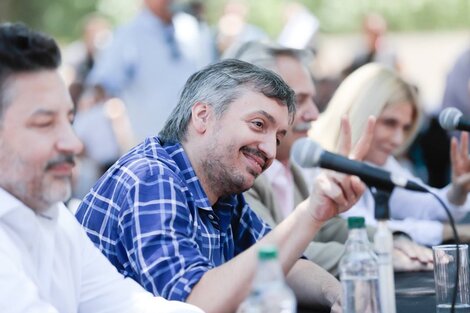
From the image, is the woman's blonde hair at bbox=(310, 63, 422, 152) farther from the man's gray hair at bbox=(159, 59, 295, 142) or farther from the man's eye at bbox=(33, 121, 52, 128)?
the man's eye at bbox=(33, 121, 52, 128)

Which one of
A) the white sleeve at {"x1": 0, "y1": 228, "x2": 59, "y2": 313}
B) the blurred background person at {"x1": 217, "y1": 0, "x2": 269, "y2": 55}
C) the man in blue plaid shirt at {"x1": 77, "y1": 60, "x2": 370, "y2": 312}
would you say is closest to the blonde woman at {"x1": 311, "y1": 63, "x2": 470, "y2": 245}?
the man in blue plaid shirt at {"x1": 77, "y1": 60, "x2": 370, "y2": 312}

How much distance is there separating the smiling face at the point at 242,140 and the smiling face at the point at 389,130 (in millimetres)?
1774

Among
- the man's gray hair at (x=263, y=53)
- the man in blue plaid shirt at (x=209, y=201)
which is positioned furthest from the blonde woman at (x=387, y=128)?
the man in blue plaid shirt at (x=209, y=201)

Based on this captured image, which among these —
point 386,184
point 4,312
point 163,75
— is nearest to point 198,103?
point 386,184

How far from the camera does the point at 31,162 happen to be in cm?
206

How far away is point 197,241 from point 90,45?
28.1 ft

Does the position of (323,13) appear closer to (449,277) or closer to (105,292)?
(449,277)

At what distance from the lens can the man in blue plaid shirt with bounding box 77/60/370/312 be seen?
2537mm

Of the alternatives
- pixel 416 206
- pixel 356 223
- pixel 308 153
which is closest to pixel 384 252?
pixel 356 223

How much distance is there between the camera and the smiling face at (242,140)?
2824 millimetres

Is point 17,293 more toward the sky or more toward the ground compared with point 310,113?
more toward the sky

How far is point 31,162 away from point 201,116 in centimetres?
89

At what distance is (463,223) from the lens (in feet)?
15.7

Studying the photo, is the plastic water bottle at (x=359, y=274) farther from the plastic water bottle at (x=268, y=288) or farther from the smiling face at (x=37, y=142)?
the smiling face at (x=37, y=142)
